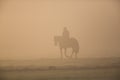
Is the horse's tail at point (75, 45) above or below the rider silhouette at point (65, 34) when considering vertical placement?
below

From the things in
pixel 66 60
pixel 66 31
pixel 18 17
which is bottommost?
pixel 66 60

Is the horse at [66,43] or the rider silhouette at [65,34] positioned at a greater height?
the rider silhouette at [65,34]

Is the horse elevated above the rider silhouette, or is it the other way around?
the rider silhouette

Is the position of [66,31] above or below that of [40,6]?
below

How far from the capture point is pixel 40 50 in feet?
5.24

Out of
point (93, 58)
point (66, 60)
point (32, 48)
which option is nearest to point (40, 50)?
point (32, 48)

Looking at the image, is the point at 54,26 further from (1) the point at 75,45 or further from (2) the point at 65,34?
(1) the point at 75,45

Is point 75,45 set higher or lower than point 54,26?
lower

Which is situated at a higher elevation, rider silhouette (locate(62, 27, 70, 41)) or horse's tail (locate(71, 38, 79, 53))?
rider silhouette (locate(62, 27, 70, 41))

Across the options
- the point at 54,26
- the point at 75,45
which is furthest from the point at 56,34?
the point at 75,45

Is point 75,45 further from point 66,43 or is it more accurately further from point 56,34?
point 56,34

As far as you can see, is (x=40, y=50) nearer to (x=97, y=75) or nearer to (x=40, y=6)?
(x=40, y=6)

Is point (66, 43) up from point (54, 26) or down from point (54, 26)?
down

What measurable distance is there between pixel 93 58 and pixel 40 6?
2.03 feet
